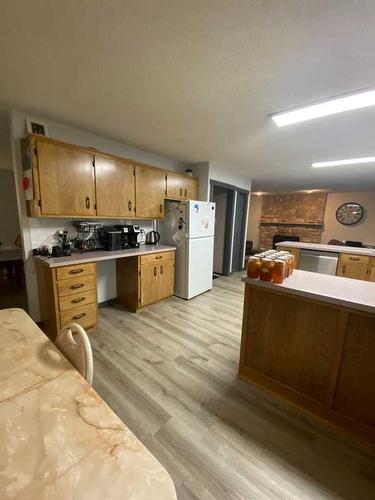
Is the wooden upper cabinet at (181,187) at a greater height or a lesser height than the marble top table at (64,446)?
greater

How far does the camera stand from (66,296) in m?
2.34

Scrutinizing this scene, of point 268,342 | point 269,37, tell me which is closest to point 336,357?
point 268,342

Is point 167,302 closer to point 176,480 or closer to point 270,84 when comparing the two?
point 176,480

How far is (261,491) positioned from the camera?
1.16 meters

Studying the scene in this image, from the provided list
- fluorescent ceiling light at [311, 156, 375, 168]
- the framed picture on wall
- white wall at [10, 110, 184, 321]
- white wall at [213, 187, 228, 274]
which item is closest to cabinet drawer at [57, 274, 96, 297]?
white wall at [10, 110, 184, 321]

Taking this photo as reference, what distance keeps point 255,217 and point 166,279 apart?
612 centimetres

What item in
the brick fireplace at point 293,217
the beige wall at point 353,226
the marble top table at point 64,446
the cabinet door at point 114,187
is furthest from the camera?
the brick fireplace at point 293,217

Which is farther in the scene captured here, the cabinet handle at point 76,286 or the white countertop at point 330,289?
the cabinet handle at point 76,286

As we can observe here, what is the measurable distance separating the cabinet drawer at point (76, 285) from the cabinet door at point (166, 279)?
3.41ft

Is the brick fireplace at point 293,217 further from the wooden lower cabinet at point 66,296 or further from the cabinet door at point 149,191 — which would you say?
the wooden lower cabinet at point 66,296

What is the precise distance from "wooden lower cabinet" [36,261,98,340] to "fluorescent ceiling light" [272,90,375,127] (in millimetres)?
2600

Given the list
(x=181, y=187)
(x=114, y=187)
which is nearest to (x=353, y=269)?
(x=181, y=187)

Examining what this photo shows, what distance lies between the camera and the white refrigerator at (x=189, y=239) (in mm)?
3369

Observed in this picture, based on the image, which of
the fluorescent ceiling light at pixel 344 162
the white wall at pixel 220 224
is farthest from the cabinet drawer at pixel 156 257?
the fluorescent ceiling light at pixel 344 162
